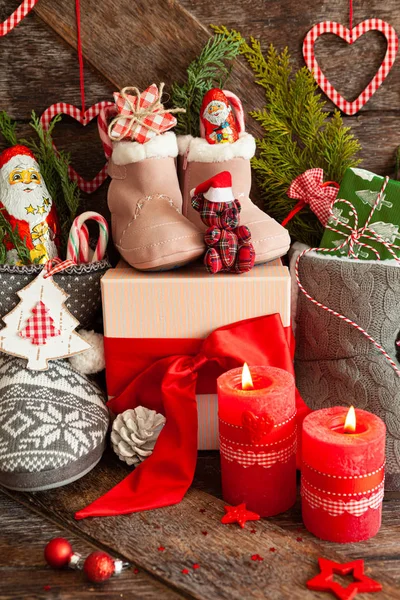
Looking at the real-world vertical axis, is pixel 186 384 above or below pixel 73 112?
below

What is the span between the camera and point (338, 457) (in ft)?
3.05

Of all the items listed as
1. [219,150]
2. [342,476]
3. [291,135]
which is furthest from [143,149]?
[342,476]

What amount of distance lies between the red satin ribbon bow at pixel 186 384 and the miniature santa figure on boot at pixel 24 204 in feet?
1.14

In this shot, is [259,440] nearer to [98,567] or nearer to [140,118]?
[98,567]

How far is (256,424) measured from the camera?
991mm

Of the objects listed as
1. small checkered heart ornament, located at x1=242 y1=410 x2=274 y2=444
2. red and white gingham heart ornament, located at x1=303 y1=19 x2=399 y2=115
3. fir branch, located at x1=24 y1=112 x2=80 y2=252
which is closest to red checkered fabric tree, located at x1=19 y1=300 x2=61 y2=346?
fir branch, located at x1=24 y1=112 x2=80 y2=252

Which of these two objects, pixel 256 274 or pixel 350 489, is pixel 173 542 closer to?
pixel 350 489

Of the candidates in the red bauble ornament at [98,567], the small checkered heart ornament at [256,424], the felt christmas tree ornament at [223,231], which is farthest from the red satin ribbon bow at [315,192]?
the red bauble ornament at [98,567]

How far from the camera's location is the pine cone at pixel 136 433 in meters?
1.18

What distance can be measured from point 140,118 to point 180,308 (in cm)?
39

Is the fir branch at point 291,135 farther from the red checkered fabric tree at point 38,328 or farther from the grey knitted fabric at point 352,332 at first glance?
the red checkered fabric tree at point 38,328

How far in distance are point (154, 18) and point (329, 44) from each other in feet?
1.22

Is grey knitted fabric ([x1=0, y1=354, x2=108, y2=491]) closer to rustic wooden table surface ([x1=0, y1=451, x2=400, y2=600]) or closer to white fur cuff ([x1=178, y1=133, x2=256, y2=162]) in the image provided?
rustic wooden table surface ([x1=0, y1=451, x2=400, y2=600])

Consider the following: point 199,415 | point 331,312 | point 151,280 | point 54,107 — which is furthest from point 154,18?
point 199,415
